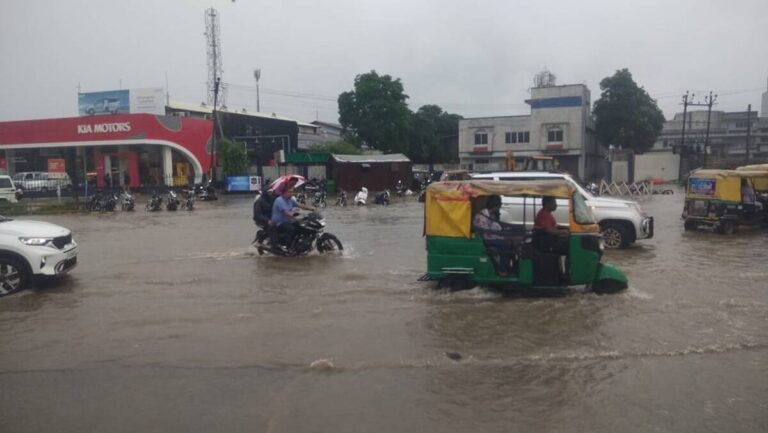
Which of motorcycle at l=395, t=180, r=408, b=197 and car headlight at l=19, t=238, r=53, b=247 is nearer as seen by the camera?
car headlight at l=19, t=238, r=53, b=247

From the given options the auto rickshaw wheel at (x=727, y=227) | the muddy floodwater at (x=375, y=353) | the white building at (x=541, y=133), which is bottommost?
the muddy floodwater at (x=375, y=353)

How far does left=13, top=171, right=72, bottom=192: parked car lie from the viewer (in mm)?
35594

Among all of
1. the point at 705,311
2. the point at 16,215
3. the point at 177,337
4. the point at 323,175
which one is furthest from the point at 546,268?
the point at 323,175

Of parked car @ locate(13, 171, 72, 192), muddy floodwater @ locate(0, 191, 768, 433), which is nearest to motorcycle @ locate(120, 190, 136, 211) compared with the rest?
parked car @ locate(13, 171, 72, 192)

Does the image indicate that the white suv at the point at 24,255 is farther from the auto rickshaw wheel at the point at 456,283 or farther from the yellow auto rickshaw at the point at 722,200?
the yellow auto rickshaw at the point at 722,200

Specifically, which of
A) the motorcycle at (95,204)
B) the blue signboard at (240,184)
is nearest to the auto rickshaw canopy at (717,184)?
the motorcycle at (95,204)

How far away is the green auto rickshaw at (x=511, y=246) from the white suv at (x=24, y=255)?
5.60 metres

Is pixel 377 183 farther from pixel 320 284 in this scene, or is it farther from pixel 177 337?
pixel 177 337

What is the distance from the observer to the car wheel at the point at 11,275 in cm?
877

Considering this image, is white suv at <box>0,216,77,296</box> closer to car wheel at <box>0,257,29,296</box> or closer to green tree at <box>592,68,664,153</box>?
car wheel at <box>0,257,29,296</box>

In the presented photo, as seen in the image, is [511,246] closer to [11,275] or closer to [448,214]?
[448,214]

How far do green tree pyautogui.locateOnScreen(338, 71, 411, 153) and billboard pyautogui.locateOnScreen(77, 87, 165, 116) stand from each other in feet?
53.6

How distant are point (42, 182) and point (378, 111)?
27.0m

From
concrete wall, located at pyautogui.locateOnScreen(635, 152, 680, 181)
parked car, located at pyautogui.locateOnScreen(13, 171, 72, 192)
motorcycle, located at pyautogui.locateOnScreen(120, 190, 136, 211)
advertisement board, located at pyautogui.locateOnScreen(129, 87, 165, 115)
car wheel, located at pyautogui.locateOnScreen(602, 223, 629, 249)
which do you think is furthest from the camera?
concrete wall, located at pyautogui.locateOnScreen(635, 152, 680, 181)
